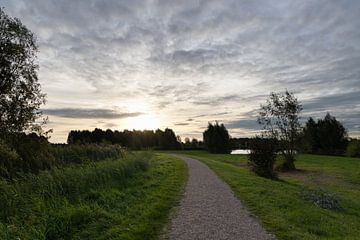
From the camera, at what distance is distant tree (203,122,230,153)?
3383 inches

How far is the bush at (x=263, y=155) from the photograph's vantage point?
22.8 meters

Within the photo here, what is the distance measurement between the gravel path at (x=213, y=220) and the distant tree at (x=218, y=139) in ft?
241

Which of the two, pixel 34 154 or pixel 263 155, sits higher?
A: pixel 263 155

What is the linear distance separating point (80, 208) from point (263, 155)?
52.8 ft

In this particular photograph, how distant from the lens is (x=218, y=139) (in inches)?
3391

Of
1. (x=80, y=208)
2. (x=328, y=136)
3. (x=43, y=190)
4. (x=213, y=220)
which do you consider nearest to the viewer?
(x=213, y=220)

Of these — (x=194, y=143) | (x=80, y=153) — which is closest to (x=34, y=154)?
(x=80, y=153)

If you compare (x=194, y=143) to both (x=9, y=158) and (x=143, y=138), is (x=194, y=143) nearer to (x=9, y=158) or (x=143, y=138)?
(x=143, y=138)

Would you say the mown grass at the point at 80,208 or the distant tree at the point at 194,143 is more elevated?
the distant tree at the point at 194,143

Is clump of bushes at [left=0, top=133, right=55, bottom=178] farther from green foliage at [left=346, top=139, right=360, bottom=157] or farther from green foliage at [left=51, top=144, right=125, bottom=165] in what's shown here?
green foliage at [left=346, top=139, right=360, bottom=157]

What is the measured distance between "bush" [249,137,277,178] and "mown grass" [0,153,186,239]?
10.2m

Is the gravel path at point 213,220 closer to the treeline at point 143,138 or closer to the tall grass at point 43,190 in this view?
the tall grass at point 43,190

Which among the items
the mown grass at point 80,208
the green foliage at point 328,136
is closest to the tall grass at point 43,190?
the mown grass at point 80,208

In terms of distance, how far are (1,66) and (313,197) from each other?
19.3 m
